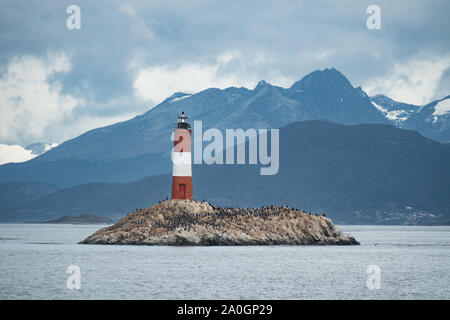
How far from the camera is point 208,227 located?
105m

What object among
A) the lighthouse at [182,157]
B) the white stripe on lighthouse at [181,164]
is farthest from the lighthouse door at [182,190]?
the white stripe on lighthouse at [181,164]

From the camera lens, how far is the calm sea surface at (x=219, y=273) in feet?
200

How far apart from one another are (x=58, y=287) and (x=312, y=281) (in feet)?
72.1

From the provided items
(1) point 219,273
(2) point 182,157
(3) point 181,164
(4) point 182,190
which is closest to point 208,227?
(4) point 182,190

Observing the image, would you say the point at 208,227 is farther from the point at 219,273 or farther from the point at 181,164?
the point at 219,273

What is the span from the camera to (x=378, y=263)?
8938 centimetres

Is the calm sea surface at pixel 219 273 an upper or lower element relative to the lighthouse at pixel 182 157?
lower

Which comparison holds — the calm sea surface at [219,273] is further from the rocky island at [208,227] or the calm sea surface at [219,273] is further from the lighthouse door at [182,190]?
the lighthouse door at [182,190]

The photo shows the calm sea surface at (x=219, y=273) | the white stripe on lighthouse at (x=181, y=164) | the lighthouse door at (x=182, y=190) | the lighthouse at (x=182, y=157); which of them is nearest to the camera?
the calm sea surface at (x=219, y=273)

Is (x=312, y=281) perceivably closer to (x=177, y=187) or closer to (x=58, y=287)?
(x=58, y=287)

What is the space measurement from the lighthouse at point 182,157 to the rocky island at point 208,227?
6.36 ft

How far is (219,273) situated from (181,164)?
Answer: 33125mm
